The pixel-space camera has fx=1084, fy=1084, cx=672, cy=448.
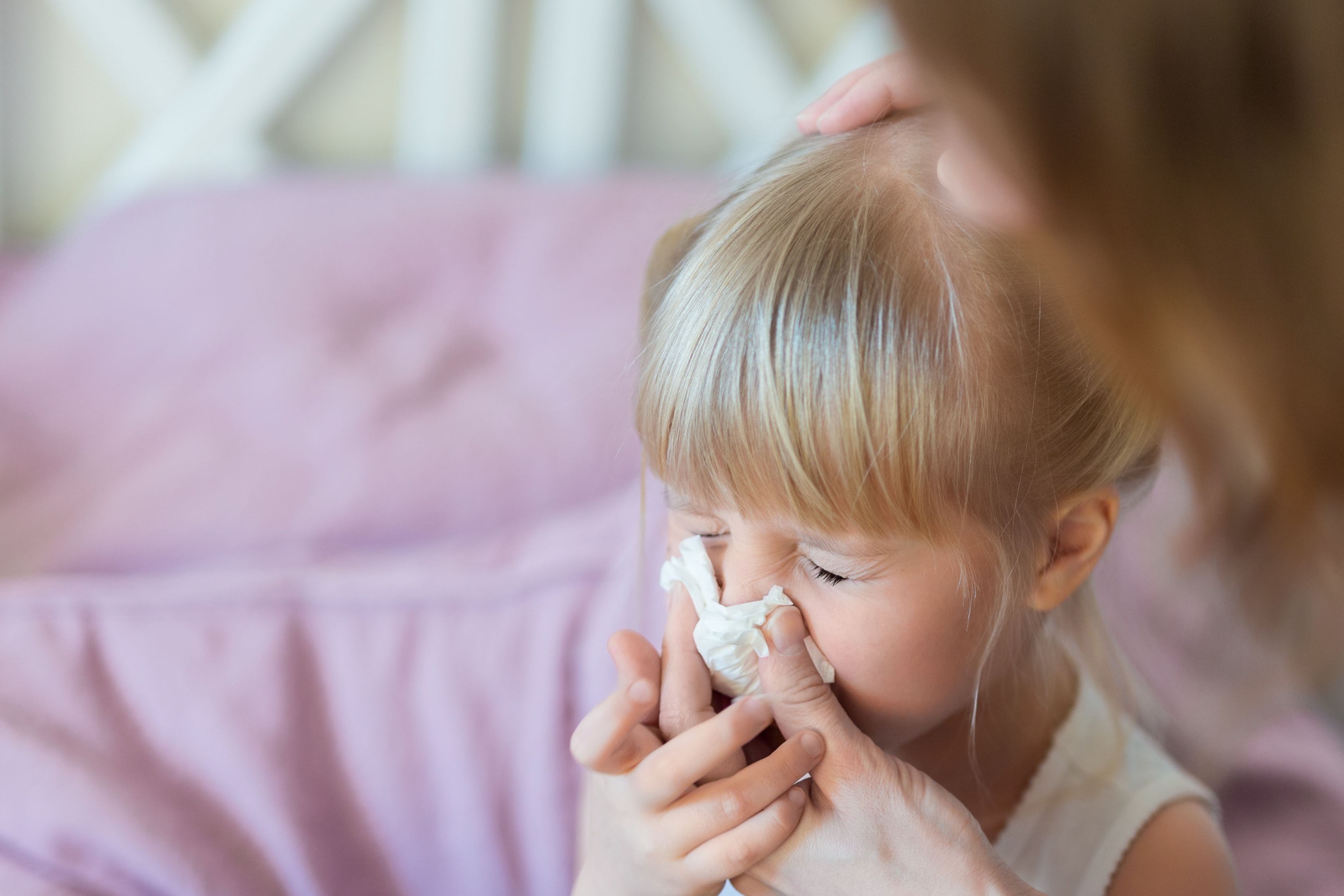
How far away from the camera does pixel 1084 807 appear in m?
0.78

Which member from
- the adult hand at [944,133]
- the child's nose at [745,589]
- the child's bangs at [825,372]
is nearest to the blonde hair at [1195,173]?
the adult hand at [944,133]

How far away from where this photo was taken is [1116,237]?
39 centimetres

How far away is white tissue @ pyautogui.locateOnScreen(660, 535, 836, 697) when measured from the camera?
0.61 meters

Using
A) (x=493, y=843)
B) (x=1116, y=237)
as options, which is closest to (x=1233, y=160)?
(x=1116, y=237)

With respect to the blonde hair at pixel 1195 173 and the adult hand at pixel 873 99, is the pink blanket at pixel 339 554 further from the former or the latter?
the adult hand at pixel 873 99

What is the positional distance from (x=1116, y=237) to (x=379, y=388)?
957 mm

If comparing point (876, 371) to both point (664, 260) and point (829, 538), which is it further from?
point (664, 260)

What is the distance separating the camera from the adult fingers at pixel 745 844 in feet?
1.98

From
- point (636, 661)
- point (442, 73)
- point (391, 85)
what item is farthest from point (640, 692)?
point (391, 85)

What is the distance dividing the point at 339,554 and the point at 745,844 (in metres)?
0.62

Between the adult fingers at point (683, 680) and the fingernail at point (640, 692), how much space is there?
0.06 feet

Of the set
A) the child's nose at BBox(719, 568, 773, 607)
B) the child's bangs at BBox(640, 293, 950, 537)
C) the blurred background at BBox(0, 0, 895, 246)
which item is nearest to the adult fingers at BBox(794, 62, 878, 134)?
the child's bangs at BBox(640, 293, 950, 537)

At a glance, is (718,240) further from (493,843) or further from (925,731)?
(493,843)

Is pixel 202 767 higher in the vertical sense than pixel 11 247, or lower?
lower
